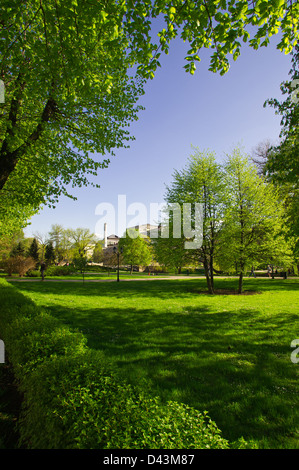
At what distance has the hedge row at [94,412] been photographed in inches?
73.5

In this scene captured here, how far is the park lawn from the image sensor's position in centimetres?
338

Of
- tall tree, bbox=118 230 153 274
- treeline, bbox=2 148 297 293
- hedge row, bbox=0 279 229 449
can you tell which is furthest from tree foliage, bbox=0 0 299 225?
tall tree, bbox=118 230 153 274

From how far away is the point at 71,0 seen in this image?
4.48 meters

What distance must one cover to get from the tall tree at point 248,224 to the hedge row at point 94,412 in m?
15.9

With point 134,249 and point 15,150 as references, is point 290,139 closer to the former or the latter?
point 15,150

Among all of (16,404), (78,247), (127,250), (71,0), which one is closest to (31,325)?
(16,404)

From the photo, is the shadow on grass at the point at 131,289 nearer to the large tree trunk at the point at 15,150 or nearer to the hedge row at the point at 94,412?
the large tree trunk at the point at 15,150

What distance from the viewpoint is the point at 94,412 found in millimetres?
2125

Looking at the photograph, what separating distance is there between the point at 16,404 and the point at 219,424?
3503 mm

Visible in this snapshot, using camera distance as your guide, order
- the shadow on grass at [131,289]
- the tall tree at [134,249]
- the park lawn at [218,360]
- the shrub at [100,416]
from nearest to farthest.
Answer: the shrub at [100,416] < the park lawn at [218,360] < the shadow on grass at [131,289] < the tall tree at [134,249]

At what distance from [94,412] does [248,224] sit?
1779 centimetres

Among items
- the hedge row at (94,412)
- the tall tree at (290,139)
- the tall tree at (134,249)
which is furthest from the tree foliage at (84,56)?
the tall tree at (134,249)

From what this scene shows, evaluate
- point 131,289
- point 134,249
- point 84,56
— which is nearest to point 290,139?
point 84,56
